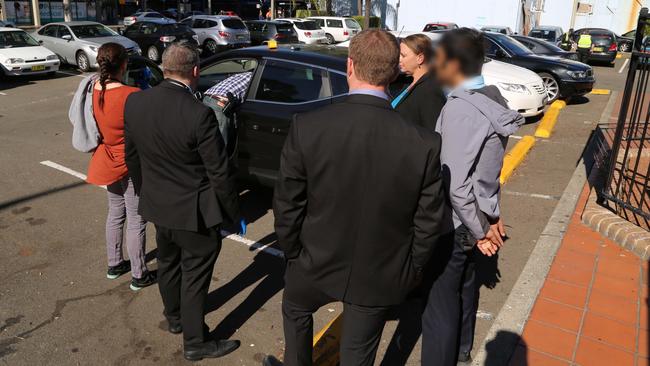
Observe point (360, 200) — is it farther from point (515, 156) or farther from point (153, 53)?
point (153, 53)

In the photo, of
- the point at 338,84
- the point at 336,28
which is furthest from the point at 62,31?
the point at 338,84

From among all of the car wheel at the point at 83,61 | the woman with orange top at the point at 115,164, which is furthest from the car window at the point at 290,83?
the car wheel at the point at 83,61

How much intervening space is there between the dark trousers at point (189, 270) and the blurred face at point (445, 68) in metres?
1.53

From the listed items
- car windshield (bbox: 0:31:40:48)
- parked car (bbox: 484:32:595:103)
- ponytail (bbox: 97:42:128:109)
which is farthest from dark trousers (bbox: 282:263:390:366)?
car windshield (bbox: 0:31:40:48)

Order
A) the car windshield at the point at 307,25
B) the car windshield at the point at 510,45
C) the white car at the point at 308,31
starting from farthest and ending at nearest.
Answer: the car windshield at the point at 307,25 → the white car at the point at 308,31 → the car windshield at the point at 510,45

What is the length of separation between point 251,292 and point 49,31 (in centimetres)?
1666

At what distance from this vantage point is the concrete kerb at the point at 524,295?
132 inches

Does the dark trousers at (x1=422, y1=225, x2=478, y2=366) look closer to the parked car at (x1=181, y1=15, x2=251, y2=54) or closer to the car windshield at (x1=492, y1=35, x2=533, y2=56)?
the car windshield at (x1=492, y1=35, x2=533, y2=56)

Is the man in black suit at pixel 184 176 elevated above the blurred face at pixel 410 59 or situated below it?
below

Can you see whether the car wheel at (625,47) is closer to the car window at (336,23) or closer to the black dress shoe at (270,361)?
the car window at (336,23)

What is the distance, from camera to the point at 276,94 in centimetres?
520

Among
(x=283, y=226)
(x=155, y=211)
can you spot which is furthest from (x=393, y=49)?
(x=155, y=211)

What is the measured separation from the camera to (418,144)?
206cm

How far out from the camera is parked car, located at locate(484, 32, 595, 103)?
1179cm
